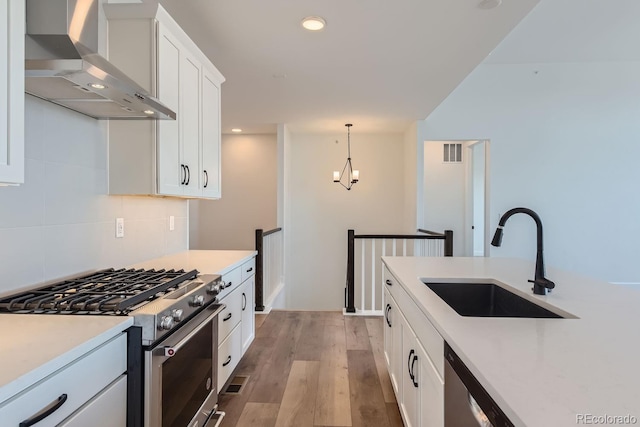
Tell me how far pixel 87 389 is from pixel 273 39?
2.43 meters

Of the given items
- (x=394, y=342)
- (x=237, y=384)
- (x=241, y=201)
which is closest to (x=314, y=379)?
(x=237, y=384)

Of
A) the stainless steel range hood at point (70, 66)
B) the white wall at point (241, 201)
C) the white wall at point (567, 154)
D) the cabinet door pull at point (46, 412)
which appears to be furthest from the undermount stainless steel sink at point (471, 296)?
the white wall at point (241, 201)

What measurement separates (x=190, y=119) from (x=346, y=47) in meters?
1.32

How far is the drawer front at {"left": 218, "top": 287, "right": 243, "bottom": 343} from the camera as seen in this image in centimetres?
216

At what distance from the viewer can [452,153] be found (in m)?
5.89

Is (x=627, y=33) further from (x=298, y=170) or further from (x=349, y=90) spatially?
(x=298, y=170)

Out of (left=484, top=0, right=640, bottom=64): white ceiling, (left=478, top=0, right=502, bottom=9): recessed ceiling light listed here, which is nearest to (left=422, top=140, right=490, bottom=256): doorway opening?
(left=484, top=0, right=640, bottom=64): white ceiling

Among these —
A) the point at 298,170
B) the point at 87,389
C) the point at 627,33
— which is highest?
the point at 627,33

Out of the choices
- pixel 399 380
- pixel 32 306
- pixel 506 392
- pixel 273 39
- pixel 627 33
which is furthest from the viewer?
pixel 627 33

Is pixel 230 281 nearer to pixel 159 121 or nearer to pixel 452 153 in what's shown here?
pixel 159 121

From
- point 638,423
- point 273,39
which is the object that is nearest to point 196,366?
point 638,423

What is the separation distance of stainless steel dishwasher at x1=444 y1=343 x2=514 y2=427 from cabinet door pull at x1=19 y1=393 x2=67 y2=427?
43.3 inches

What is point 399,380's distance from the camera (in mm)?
1984

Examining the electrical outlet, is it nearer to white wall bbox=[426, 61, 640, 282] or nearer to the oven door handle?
the oven door handle
